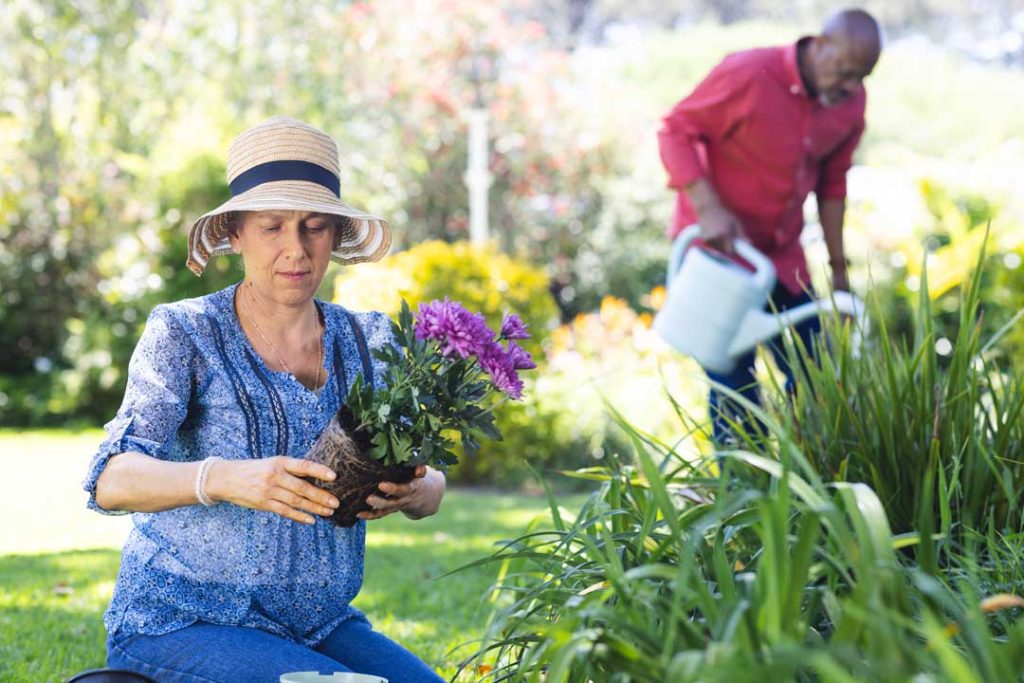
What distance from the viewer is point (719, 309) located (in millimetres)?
4266

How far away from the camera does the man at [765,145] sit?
449 cm

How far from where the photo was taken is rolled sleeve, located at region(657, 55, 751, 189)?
15.0ft

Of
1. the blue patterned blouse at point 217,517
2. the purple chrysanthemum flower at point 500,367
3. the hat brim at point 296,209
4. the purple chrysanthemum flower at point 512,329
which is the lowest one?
the blue patterned blouse at point 217,517

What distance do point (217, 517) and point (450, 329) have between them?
2.08ft

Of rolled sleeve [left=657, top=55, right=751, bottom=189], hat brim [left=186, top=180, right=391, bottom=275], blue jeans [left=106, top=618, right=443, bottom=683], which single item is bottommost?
blue jeans [left=106, top=618, right=443, bottom=683]

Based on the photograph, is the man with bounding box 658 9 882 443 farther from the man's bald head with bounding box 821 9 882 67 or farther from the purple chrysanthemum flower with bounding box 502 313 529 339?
the purple chrysanthemum flower with bounding box 502 313 529 339

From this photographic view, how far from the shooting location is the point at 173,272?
10578 millimetres

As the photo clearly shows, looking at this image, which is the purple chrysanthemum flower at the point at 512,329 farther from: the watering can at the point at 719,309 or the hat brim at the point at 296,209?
the watering can at the point at 719,309

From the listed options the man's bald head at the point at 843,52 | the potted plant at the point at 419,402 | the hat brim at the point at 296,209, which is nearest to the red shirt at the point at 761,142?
the man's bald head at the point at 843,52

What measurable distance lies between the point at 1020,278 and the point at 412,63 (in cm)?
829

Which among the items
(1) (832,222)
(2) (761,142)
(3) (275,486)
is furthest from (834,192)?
(3) (275,486)

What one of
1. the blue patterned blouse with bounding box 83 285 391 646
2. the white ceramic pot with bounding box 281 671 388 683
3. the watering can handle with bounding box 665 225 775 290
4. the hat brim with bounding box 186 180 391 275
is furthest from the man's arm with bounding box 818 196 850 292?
the white ceramic pot with bounding box 281 671 388 683

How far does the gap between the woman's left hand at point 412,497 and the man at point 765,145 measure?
2.03 meters

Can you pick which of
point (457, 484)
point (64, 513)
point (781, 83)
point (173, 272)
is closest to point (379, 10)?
point (173, 272)
